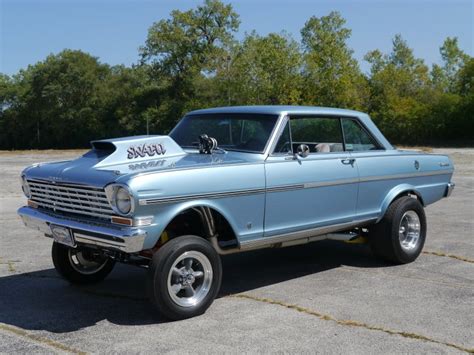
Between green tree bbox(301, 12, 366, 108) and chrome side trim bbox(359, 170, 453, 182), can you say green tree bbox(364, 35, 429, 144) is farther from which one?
chrome side trim bbox(359, 170, 453, 182)

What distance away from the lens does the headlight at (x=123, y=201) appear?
14.7 feet

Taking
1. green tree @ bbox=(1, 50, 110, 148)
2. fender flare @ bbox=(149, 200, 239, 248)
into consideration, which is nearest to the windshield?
fender flare @ bbox=(149, 200, 239, 248)

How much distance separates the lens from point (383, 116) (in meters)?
48.7

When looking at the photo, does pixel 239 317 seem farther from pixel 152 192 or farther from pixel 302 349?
pixel 152 192

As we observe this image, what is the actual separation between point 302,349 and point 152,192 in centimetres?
165

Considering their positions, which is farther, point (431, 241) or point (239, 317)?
point (431, 241)

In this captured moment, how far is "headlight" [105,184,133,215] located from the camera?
447 cm

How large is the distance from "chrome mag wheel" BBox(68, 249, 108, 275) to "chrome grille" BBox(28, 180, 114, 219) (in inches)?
29.1

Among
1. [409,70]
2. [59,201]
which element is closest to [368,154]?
[59,201]

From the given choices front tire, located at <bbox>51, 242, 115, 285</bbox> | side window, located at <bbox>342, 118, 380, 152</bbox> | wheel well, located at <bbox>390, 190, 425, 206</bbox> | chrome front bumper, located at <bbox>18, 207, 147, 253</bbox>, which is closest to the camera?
chrome front bumper, located at <bbox>18, 207, 147, 253</bbox>

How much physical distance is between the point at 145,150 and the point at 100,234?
1.08m

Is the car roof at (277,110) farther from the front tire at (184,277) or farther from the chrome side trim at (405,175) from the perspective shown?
the front tire at (184,277)

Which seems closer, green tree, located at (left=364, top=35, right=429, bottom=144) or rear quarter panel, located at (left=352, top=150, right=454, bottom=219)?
rear quarter panel, located at (left=352, top=150, right=454, bottom=219)

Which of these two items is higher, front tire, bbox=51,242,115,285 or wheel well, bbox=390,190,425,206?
wheel well, bbox=390,190,425,206
